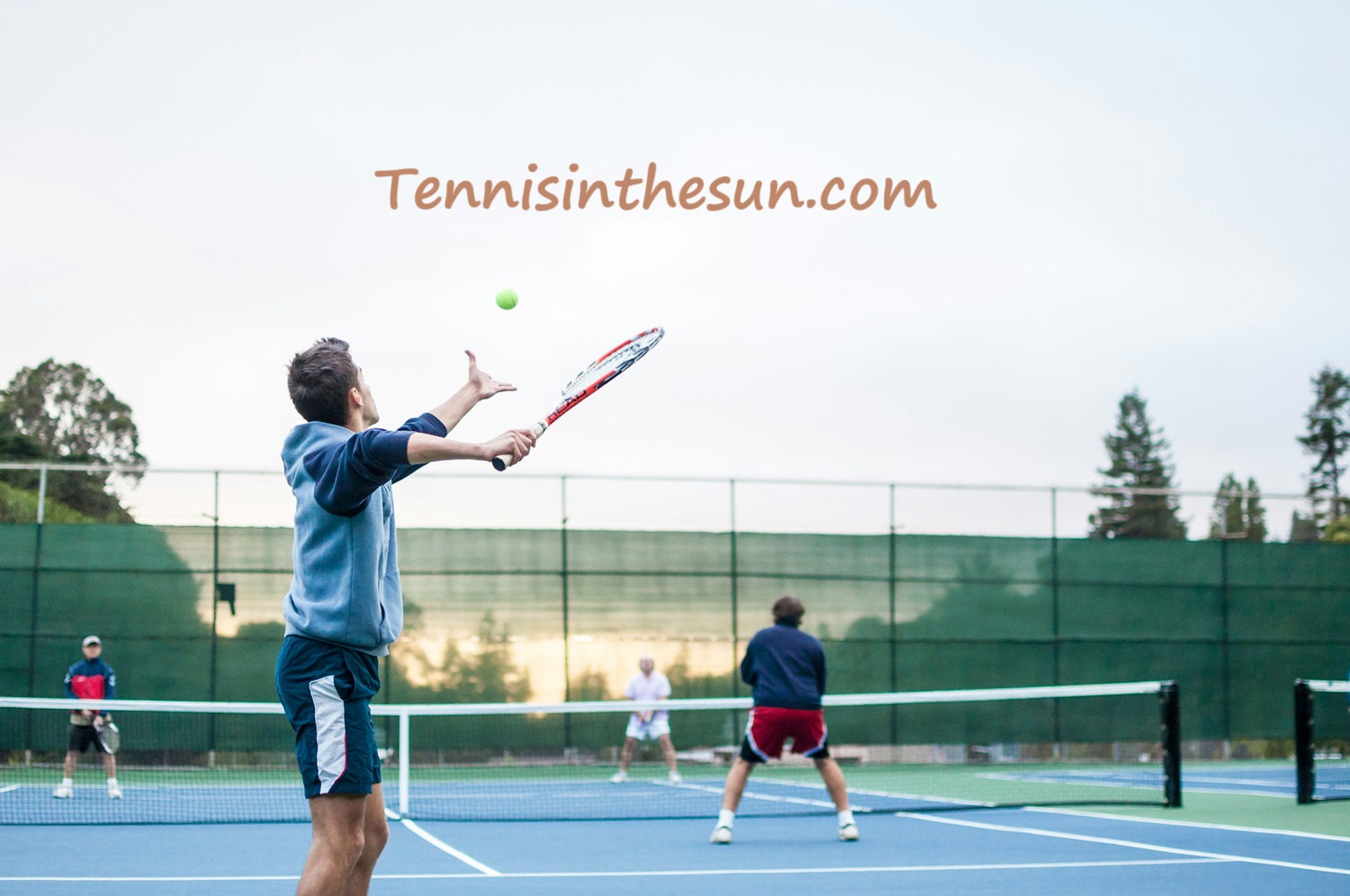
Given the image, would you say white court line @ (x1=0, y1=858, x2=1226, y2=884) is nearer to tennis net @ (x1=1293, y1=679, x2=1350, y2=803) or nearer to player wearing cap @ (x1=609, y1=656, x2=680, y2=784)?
tennis net @ (x1=1293, y1=679, x2=1350, y2=803)

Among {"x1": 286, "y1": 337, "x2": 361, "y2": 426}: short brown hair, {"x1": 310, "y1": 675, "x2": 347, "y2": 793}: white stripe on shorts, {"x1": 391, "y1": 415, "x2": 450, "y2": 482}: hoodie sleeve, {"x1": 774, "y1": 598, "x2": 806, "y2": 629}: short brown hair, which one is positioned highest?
{"x1": 286, "y1": 337, "x2": 361, "y2": 426}: short brown hair

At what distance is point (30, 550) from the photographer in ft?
49.6

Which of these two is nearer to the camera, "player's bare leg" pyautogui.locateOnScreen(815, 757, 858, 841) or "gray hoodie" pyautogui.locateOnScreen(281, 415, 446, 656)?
"gray hoodie" pyautogui.locateOnScreen(281, 415, 446, 656)

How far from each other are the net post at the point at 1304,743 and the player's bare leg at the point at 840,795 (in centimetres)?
386

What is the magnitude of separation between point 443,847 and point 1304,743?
19.3 feet

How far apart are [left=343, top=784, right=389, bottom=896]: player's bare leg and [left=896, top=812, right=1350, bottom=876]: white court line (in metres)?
4.38

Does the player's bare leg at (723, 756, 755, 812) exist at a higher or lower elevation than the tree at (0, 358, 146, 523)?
lower

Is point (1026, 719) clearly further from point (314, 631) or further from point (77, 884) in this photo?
point (314, 631)

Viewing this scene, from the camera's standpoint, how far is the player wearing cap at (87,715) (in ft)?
36.5

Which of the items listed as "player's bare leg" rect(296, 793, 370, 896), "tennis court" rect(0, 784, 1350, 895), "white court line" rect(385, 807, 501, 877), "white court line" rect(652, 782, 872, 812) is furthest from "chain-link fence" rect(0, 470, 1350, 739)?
"player's bare leg" rect(296, 793, 370, 896)

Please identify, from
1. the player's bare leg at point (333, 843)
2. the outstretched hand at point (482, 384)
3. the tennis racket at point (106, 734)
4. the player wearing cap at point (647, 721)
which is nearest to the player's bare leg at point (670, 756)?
the player wearing cap at point (647, 721)

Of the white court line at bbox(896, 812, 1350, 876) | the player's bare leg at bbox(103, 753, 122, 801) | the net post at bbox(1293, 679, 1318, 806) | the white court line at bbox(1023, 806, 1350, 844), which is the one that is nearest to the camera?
the white court line at bbox(896, 812, 1350, 876)

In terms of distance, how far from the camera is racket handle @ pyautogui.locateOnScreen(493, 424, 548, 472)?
317 centimetres

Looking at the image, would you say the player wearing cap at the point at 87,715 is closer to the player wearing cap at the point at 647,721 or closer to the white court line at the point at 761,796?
the player wearing cap at the point at 647,721
